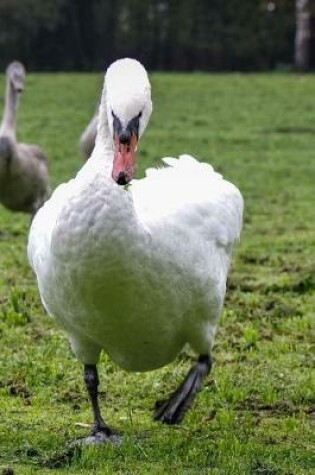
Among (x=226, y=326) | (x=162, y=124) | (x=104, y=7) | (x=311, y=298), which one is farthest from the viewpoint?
(x=104, y=7)

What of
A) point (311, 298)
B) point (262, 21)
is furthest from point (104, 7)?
point (311, 298)

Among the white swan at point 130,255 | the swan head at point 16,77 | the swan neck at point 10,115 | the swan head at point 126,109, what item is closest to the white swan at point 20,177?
the swan neck at point 10,115

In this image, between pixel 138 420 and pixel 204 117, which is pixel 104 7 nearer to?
pixel 204 117

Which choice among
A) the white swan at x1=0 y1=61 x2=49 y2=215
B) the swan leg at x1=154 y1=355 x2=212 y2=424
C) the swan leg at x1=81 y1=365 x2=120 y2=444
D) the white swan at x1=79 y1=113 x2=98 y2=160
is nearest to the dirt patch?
the swan leg at x1=154 y1=355 x2=212 y2=424

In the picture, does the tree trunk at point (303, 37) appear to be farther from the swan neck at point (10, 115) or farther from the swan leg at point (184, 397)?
the swan leg at point (184, 397)

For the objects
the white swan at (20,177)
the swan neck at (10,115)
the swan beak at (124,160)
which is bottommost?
the white swan at (20,177)

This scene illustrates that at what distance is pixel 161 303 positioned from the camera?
4.71 m

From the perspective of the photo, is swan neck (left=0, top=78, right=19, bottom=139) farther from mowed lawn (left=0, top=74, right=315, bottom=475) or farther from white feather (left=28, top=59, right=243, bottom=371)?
white feather (left=28, top=59, right=243, bottom=371)

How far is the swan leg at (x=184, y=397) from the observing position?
17.9 feet

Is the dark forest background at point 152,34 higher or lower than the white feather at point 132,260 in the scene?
lower

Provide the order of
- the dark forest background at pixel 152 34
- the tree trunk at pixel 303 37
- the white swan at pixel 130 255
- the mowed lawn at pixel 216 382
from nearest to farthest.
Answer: the white swan at pixel 130 255
the mowed lawn at pixel 216 382
the tree trunk at pixel 303 37
the dark forest background at pixel 152 34

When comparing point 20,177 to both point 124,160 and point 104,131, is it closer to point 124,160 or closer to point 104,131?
point 104,131

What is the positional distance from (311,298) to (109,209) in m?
4.15

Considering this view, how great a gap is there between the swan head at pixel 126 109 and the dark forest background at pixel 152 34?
→ 33.0 m
